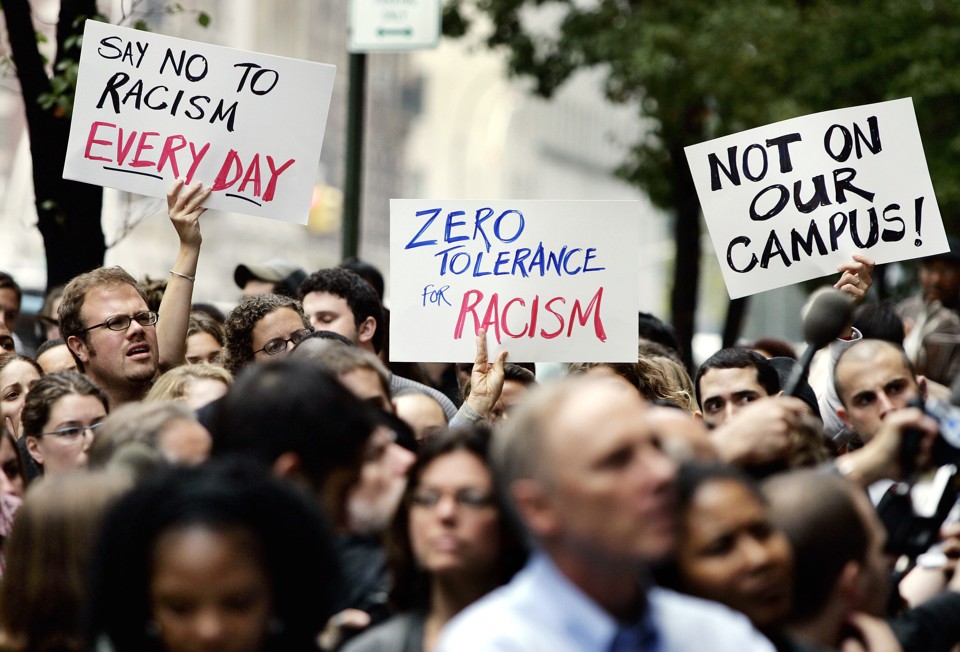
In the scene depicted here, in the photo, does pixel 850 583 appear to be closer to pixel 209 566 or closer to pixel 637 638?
pixel 637 638

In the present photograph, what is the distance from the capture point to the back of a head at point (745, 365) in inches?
250

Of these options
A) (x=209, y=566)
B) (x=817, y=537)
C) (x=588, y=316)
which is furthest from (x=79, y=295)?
(x=817, y=537)

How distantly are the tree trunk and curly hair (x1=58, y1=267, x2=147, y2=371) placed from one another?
5.58 ft

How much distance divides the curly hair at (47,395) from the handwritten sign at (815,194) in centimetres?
272

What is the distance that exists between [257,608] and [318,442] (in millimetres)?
546

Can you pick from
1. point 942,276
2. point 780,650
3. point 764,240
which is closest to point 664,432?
point 780,650

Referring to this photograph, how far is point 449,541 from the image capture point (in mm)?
3520

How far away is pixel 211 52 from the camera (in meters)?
7.03

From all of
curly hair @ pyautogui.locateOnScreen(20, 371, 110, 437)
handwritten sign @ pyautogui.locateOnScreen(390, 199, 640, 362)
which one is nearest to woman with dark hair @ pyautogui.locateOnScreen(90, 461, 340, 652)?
curly hair @ pyautogui.locateOnScreen(20, 371, 110, 437)

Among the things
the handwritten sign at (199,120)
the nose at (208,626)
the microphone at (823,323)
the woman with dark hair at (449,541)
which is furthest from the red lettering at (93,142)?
the nose at (208,626)

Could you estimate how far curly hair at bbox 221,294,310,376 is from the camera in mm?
6555

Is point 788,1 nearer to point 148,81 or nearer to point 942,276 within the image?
point 942,276

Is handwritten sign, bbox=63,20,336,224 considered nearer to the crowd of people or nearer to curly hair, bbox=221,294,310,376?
curly hair, bbox=221,294,310,376

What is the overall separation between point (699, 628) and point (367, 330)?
4.23 metres
